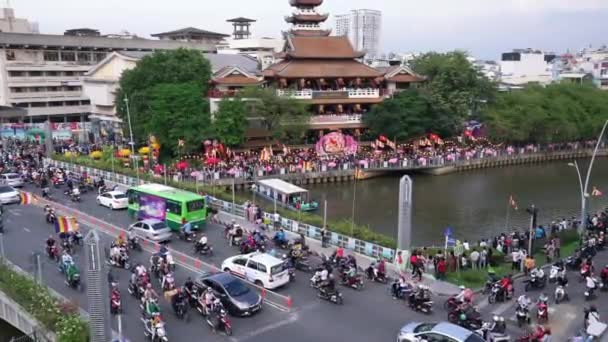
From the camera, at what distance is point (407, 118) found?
186ft

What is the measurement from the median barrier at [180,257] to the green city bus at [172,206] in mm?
1981

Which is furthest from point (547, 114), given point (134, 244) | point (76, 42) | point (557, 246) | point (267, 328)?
point (76, 42)

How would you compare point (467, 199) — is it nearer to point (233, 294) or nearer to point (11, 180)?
point (233, 294)

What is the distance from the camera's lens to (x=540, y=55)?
12675 cm

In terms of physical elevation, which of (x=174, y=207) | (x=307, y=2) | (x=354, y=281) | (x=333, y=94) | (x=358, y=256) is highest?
(x=307, y=2)

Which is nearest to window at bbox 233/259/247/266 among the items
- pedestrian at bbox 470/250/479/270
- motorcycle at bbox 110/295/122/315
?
motorcycle at bbox 110/295/122/315

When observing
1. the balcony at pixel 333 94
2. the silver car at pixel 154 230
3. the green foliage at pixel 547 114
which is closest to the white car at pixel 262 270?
the silver car at pixel 154 230

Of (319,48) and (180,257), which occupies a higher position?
(319,48)

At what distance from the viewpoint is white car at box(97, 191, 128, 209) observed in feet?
117

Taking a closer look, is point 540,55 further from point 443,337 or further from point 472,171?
point 443,337

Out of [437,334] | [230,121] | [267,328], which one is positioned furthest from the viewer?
[230,121]

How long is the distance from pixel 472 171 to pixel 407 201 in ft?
124

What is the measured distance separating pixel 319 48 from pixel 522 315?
157 feet

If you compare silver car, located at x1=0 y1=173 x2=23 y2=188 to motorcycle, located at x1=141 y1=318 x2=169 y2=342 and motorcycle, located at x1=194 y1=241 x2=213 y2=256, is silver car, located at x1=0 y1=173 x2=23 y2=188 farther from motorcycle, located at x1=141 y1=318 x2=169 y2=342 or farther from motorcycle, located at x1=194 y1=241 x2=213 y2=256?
motorcycle, located at x1=141 y1=318 x2=169 y2=342
